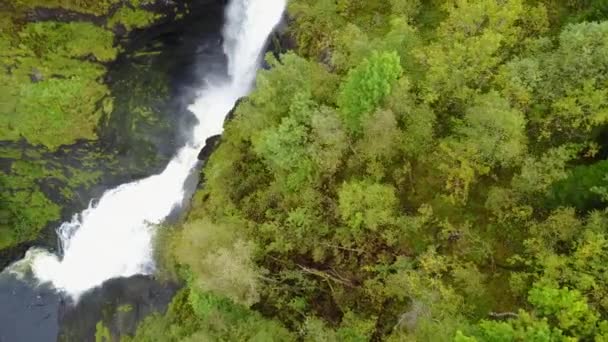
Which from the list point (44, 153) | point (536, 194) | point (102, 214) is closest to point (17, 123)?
point (44, 153)

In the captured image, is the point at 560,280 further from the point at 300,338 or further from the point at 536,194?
the point at 300,338

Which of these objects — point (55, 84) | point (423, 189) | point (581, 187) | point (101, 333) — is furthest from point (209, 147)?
point (581, 187)

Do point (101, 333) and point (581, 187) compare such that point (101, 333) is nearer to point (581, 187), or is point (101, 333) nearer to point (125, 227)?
point (125, 227)

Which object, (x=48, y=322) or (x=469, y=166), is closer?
(x=469, y=166)

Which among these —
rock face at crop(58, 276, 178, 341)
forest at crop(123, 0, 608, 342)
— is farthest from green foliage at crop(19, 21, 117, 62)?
forest at crop(123, 0, 608, 342)

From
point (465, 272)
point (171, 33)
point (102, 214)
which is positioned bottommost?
point (465, 272)

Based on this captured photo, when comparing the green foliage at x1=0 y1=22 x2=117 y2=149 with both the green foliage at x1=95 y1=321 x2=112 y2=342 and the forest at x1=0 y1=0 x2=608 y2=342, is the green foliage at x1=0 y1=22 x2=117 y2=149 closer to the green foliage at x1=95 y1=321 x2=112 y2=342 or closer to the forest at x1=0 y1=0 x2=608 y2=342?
the green foliage at x1=95 y1=321 x2=112 y2=342

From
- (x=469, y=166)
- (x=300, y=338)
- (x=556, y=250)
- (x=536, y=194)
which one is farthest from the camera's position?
(x=300, y=338)
